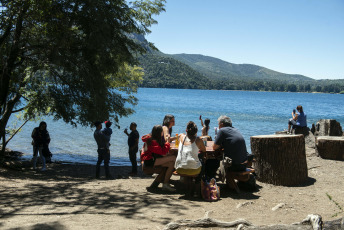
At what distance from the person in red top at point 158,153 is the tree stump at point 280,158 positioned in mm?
2170

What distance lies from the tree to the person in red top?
4897mm

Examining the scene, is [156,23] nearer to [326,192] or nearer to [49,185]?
[49,185]

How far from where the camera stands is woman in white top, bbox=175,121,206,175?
6.52 metres

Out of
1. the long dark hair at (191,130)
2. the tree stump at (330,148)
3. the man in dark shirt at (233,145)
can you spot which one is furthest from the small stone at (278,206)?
the tree stump at (330,148)

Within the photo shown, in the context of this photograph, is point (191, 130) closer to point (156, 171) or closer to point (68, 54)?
point (156, 171)

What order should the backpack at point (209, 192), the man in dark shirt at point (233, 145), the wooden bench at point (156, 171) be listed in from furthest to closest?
1. the wooden bench at point (156, 171)
2. the man in dark shirt at point (233, 145)
3. the backpack at point (209, 192)

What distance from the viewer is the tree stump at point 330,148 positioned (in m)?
10.5

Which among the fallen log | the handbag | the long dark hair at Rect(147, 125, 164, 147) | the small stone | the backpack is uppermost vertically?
the long dark hair at Rect(147, 125, 164, 147)

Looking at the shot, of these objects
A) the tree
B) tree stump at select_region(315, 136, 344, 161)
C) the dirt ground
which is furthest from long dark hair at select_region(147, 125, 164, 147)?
tree stump at select_region(315, 136, 344, 161)

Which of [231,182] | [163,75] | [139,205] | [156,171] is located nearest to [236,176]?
[231,182]

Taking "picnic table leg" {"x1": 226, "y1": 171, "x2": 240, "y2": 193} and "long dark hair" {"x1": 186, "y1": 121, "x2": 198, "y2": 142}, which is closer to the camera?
"long dark hair" {"x1": 186, "y1": 121, "x2": 198, "y2": 142}

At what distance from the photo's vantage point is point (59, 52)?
35.8 feet

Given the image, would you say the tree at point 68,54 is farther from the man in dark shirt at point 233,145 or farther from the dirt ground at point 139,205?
the man in dark shirt at point 233,145

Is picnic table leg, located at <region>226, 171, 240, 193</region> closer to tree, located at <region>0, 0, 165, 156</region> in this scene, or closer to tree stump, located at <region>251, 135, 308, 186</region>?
tree stump, located at <region>251, 135, 308, 186</region>
